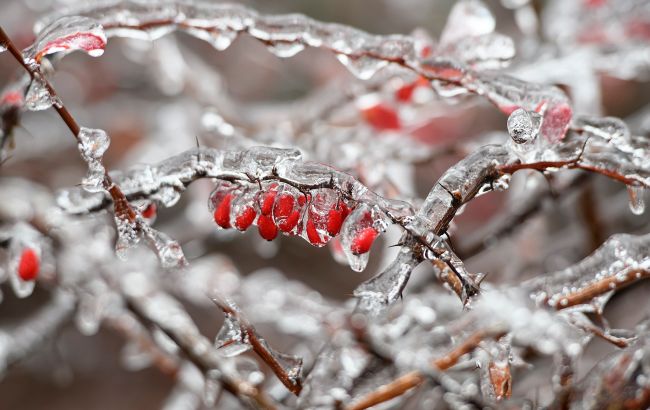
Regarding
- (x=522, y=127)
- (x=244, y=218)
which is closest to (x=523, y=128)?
(x=522, y=127)

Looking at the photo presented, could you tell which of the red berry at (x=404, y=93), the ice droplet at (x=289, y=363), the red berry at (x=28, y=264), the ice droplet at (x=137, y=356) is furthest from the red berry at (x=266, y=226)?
the ice droplet at (x=137, y=356)

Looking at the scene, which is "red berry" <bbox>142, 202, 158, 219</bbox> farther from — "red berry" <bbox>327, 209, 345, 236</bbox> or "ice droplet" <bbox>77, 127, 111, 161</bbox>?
"red berry" <bbox>327, 209, 345, 236</bbox>

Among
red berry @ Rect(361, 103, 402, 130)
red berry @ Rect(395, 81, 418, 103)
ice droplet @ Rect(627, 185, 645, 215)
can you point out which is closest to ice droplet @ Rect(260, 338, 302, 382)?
ice droplet @ Rect(627, 185, 645, 215)

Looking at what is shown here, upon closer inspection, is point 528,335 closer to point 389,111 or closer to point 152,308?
point 152,308

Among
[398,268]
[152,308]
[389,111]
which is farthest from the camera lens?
[389,111]

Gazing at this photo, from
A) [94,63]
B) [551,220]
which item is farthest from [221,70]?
[551,220]

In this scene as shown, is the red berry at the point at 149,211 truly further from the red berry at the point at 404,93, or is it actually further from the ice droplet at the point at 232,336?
the red berry at the point at 404,93

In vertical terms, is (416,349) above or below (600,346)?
above
